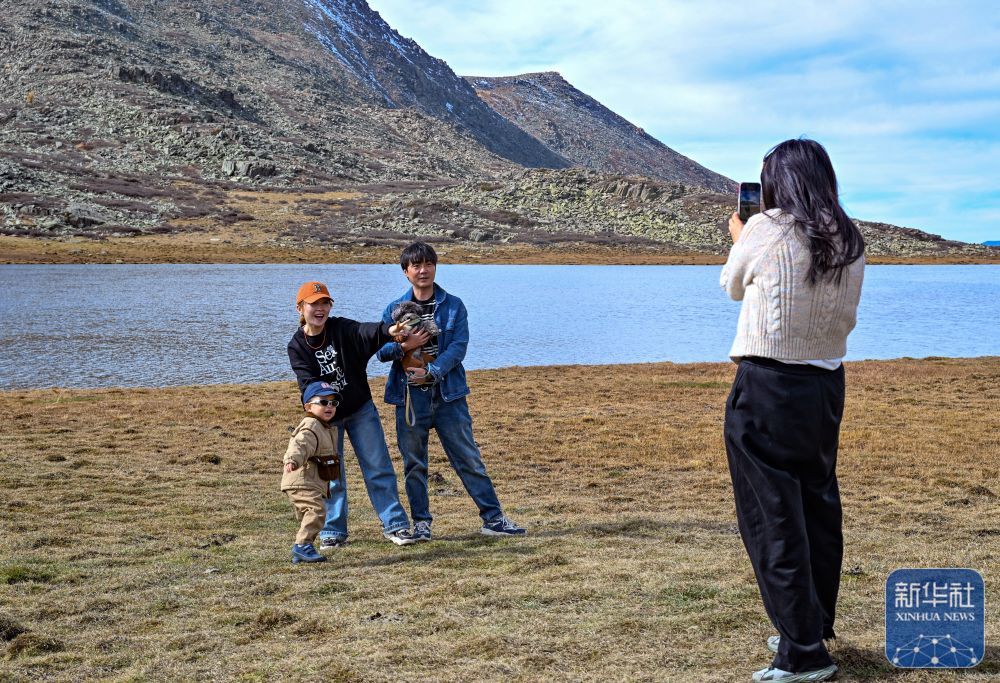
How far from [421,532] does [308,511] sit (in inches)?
40.5

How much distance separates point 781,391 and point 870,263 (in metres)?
111

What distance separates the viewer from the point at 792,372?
3.99 m

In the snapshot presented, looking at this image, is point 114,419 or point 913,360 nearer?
point 114,419

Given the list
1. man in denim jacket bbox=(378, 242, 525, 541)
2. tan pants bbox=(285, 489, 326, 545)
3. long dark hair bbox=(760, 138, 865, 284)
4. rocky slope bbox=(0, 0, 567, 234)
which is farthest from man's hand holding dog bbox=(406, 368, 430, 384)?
rocky slope bbox=(0, 0, 567, 234)

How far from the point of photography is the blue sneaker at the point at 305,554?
680 centimetres

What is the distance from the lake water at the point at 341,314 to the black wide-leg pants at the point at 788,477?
62.6 ft

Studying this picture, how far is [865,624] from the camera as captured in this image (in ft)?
16.4

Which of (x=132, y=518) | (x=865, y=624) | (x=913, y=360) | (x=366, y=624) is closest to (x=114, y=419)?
(x=132, y=518)

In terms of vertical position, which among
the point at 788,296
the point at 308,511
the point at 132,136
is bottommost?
the point at 308,511

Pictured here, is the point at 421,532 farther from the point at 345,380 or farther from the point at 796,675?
the point at 796,675

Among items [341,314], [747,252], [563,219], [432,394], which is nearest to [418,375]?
[432,394]

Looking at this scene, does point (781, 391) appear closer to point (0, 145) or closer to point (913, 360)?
point (913, 360)

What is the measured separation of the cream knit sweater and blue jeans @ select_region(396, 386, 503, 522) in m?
3.67

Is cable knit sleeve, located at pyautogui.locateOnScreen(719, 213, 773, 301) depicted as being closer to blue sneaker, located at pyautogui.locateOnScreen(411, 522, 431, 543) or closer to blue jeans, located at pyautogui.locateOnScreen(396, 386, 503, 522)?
blue jeans, located at pyautogui.locateOnScreen(396, 386, 503, 522)
